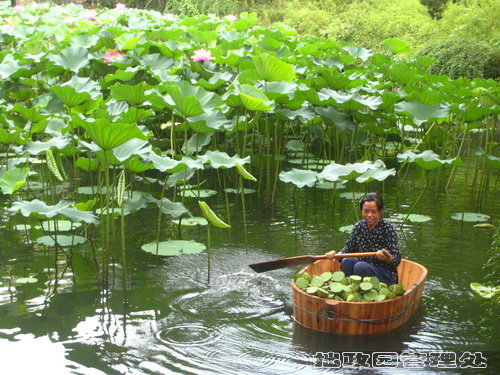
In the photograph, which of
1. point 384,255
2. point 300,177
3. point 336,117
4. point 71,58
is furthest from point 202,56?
point 384,255

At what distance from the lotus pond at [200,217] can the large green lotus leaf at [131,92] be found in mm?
21

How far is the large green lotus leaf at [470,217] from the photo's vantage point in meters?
5.83

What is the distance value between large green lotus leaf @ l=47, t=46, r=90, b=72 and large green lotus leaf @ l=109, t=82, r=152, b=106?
58.2 inches

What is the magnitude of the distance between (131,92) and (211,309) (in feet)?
8.60

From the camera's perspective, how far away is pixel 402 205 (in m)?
6.52

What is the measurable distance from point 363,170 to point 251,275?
116cm

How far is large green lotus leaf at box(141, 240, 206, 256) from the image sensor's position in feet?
15.5

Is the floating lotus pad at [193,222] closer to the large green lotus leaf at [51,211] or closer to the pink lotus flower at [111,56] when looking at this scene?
the large green lotus leaf at [51,211]

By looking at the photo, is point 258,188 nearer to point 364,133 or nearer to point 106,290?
point 364,133

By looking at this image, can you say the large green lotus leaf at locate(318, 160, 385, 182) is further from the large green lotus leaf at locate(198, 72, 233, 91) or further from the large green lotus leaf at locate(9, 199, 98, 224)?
the large green lotus leaf at locate(198, 72, 233, 91)

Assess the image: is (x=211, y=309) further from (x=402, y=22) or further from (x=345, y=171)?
(x=402, y=22)

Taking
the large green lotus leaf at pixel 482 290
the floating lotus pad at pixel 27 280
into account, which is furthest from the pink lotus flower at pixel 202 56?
the large green lotus leaf at pixel 482 290

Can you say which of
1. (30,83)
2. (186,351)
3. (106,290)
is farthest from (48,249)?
(30,83)

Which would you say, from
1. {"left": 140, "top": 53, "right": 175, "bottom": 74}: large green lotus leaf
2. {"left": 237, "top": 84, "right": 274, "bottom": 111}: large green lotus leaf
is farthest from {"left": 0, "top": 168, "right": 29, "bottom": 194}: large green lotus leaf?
{"left": 140, "top": 53, "right": 175, "bottom": 74}: large green lotus leaf
